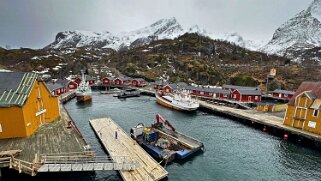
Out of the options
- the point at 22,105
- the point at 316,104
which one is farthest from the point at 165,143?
the point at 316,104

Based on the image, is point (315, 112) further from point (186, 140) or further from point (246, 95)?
point (246, 95)

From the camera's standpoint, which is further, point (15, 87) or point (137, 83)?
point (137, 83)

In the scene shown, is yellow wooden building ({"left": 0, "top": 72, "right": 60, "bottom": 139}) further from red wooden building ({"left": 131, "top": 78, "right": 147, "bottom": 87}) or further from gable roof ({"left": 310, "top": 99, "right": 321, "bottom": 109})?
red wooden building ({"left": 131, "top": 78, "right": 147, "bottom": 87})

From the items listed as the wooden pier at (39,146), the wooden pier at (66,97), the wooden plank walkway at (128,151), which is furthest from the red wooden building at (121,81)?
the wooden pier at (39,146)

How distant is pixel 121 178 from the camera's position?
23.9m


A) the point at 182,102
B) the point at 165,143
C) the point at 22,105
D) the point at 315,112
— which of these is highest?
the point at 22,105

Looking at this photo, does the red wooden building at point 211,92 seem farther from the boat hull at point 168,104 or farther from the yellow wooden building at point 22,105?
the yellow wooden building at point 22,105

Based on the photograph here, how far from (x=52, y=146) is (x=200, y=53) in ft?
445

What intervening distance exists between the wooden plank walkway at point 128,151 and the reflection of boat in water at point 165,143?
162 centimetres

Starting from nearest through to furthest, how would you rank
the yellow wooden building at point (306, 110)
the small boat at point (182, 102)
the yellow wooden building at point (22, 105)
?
the yellow wooden building at point (22, 105) → the yellow wooden building at point (306, 110) → the small boat at point (182, 102)

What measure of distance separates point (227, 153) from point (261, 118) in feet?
56.7

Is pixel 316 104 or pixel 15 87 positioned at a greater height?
pixel 15 87

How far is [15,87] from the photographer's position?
2833 centimetres

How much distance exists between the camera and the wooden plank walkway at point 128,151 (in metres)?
23.3
